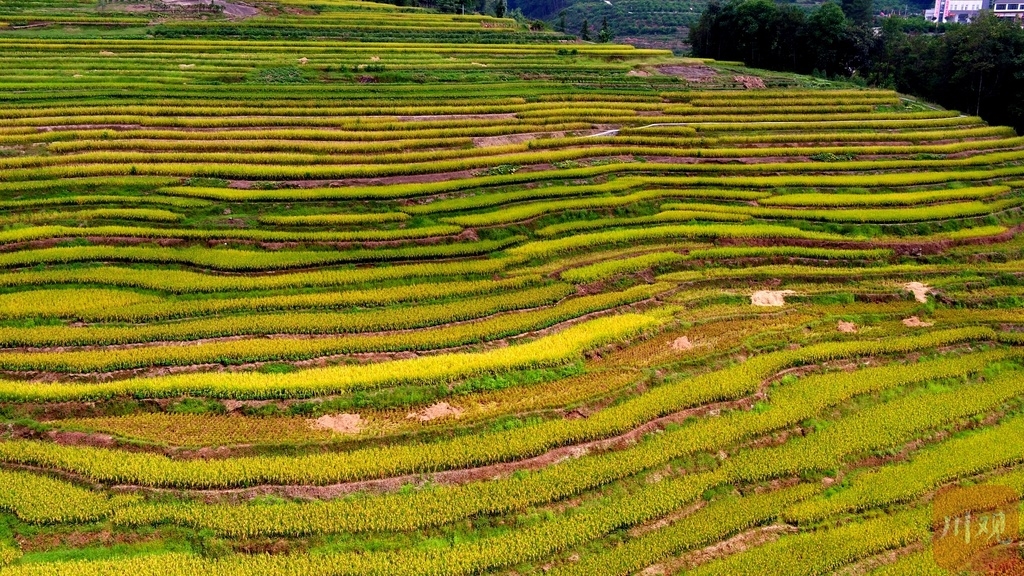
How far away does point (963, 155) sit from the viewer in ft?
161

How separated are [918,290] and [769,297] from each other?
7.54 metres

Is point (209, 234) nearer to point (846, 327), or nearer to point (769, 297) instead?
point (769, 297)

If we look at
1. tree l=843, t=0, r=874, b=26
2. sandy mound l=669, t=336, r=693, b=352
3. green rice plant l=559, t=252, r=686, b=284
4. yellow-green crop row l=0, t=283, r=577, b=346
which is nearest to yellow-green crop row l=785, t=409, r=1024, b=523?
sandy mound l=669, t=336, r=693, b=352

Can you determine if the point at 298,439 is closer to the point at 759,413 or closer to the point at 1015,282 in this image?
the point at 759,413

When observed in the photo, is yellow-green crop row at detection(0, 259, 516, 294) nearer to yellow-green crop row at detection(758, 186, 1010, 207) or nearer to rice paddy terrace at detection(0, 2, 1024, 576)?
rice paddy terrace at detection(0, 2, 1024, 576)

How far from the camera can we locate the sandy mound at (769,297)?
29.4 metres

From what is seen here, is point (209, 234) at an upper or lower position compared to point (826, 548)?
upper

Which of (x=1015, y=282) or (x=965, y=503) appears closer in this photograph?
(x=965, y=503)

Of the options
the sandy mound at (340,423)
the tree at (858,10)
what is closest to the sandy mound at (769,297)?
the sandy mound at (340,423)

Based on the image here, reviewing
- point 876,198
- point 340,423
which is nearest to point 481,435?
point 340,423

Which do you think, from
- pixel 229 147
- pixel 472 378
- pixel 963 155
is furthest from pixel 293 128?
pixel 963 155

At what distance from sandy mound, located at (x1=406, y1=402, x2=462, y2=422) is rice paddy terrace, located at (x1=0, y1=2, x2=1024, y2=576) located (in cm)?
11

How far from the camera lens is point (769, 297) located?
98.0 ft

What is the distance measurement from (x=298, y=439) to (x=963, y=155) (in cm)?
5224
